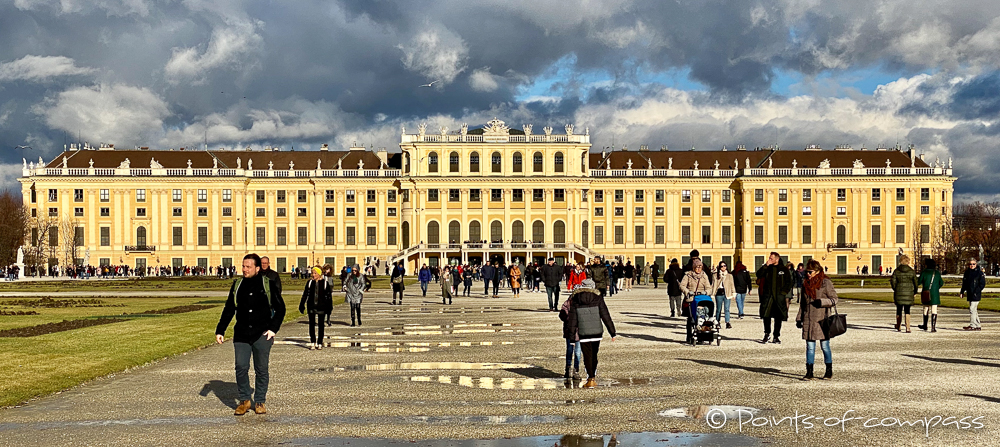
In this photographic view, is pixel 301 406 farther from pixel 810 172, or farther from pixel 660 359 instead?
pixel 810 172

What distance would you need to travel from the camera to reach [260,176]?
110 meters

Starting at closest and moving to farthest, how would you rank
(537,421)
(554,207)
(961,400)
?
(537,421) < (961,400) < (554,207)

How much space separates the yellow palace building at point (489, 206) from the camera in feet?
349

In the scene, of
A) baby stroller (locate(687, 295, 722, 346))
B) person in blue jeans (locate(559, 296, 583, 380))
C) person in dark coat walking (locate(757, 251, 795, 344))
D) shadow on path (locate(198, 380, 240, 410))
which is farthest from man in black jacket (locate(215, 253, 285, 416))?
person in dark coat walking (locate(757, 251, 795, 344))

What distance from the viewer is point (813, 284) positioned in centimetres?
1562

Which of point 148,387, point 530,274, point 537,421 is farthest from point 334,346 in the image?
point 530,274

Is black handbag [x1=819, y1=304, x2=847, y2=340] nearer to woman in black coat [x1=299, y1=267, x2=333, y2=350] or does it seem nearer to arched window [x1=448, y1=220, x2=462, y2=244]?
woman in black coat [x1=299, y1=267, x2=333, y2=350]

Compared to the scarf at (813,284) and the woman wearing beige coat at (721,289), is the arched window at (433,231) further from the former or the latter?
the scarf at (813,284)

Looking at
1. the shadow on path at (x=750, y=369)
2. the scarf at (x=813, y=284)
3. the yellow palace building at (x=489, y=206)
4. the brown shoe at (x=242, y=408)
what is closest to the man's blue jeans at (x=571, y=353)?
the shadow on path at (x=750, y=369)

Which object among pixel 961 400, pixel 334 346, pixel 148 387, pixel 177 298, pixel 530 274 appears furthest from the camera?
pixel 530 274

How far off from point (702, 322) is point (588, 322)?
718 cm

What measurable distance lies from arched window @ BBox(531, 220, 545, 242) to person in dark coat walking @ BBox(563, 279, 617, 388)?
301ft

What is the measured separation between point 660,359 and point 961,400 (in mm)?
5977

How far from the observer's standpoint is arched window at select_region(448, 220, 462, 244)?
10669 centimetres
